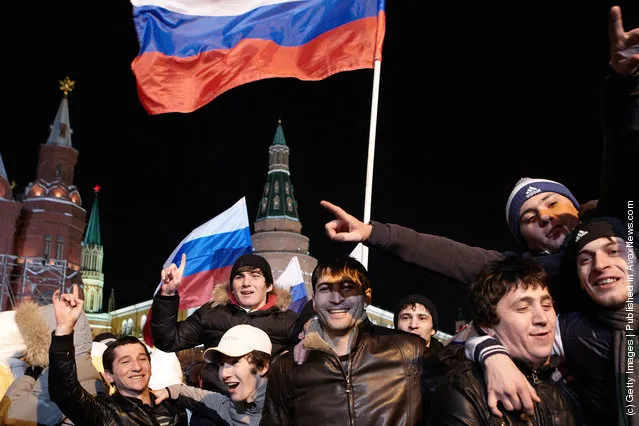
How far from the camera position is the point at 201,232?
12.1m

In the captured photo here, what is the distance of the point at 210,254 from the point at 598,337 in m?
9.56

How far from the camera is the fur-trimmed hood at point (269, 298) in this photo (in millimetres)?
5449

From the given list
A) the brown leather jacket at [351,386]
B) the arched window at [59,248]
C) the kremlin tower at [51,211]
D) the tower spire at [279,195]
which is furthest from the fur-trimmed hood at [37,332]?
the tower spire at [279,195]

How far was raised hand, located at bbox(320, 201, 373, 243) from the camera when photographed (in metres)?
3.55

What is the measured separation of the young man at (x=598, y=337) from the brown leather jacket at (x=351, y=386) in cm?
94

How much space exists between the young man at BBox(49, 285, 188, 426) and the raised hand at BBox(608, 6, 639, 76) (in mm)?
3687

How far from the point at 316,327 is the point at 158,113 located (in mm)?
5408

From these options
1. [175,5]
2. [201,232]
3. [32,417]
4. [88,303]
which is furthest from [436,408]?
[88,303]

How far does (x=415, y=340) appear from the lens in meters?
3.87

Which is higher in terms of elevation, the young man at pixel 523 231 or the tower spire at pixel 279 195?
the tower spire at pixel 279 195

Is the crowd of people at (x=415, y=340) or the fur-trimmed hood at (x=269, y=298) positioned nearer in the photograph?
the crowd of people at (x=415, y=340)

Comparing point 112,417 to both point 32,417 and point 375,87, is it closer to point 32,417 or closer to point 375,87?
point 32,417

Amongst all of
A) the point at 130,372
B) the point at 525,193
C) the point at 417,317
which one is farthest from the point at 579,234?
the point at 130,372

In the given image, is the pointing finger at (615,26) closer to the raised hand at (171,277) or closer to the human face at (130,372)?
the raised hand at (171,277)
